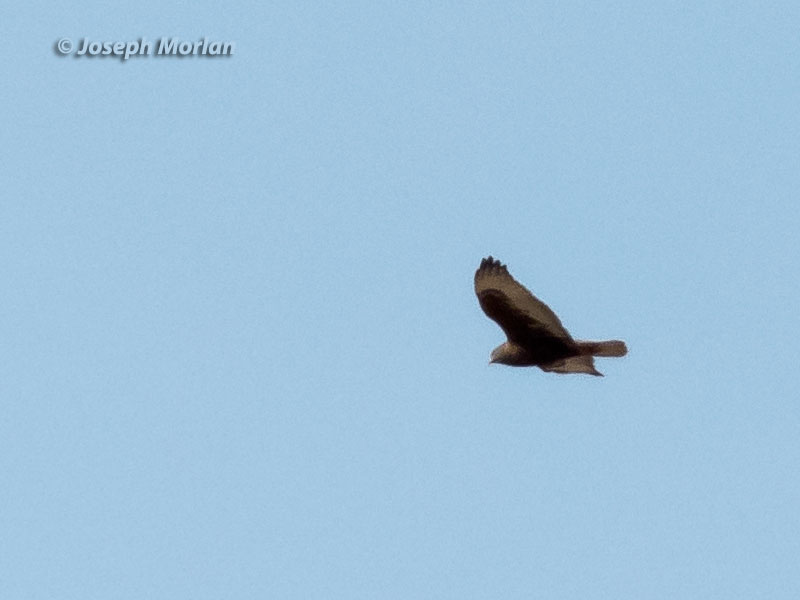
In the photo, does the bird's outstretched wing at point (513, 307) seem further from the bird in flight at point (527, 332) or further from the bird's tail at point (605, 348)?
the bird's tail at point (605, 348)

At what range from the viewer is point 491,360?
29172mm

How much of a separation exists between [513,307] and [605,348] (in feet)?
4.16

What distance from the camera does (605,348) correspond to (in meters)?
28.3

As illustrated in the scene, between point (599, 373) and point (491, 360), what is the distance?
1.37 metres

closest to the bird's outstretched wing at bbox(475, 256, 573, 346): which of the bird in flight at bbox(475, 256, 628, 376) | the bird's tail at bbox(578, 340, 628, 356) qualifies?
the bird in flight at bbox(475, 256, 628, 376)

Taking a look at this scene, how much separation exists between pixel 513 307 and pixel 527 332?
53 centimetres

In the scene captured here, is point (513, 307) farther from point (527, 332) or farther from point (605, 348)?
point (605, 348)

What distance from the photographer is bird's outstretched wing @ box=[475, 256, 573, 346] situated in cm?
2767

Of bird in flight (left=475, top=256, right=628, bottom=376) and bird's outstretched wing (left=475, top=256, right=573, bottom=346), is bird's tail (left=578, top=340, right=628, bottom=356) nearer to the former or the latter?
bird in flight (left=475, top=256, right=628, bottom=376)

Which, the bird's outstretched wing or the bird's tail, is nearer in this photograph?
the bird's outstretched wing

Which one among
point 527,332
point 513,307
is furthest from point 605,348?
point 513,307

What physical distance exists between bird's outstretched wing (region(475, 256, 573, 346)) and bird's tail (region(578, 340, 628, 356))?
25 centimetres

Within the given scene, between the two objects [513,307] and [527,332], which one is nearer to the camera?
[513,307]

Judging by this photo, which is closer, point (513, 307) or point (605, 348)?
point (513, 307)
